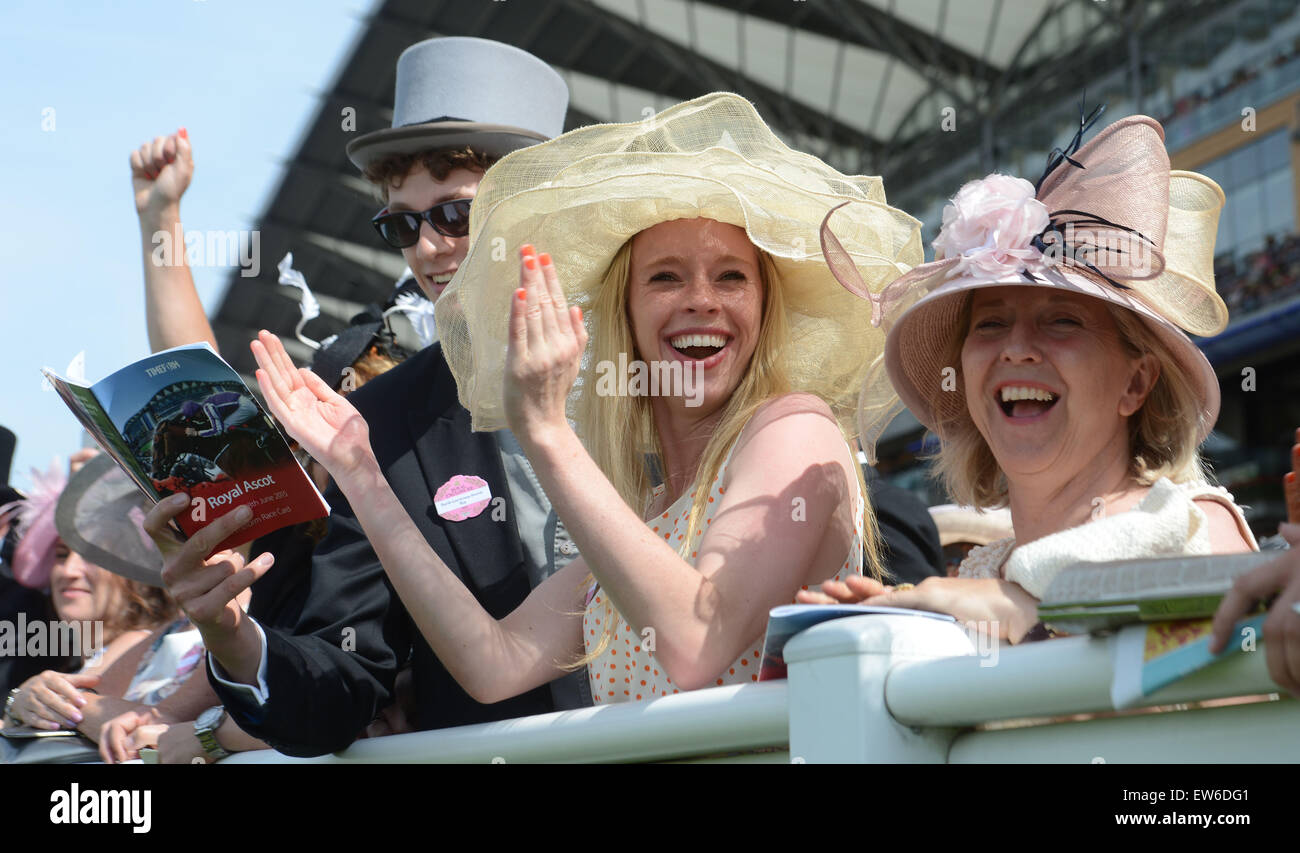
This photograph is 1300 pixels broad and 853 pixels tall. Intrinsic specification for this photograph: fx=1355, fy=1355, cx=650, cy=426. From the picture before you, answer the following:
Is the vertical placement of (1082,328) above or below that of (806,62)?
below

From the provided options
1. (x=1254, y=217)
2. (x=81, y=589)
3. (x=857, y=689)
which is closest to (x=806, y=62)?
(x=1254, y=217)

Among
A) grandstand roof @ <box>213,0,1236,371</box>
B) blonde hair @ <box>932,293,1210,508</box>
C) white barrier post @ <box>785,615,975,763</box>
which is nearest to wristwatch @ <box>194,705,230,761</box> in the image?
white barrier post @ <box>785,615,975,763</box>

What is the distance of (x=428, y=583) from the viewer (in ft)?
7.02

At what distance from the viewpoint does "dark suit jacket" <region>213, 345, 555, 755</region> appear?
2145mm

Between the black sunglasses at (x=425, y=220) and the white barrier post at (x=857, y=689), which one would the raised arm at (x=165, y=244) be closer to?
the black sunglasses at (x=425, y=220)

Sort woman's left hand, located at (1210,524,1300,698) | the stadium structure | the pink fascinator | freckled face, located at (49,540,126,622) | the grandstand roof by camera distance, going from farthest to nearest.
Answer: the grandstand roof < the stadium structure < the pink fascinator < freckled face, located at (49,540,126,622) < woman's left hand, located at (1210,524,1300,698)

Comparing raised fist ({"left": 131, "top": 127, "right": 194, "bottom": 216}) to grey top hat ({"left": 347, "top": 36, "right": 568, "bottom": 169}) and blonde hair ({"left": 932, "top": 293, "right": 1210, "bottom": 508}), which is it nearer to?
grey top hat ({"left": 347, "top": 36, "right": 568, "bottom": 169})

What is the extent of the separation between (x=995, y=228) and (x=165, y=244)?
2159mm

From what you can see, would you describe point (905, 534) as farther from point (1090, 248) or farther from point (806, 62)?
point (806, 62)

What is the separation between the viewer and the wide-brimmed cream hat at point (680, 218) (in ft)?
7.15

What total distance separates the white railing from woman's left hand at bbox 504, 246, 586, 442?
0.40 metres

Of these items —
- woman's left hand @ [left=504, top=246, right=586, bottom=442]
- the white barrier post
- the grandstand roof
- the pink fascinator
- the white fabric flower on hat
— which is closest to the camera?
the white barrier post

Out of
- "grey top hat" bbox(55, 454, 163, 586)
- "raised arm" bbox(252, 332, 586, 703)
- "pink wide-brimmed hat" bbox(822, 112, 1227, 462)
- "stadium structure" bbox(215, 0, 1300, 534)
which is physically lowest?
"raised arm" bbox(252, 332, 586, 703)
